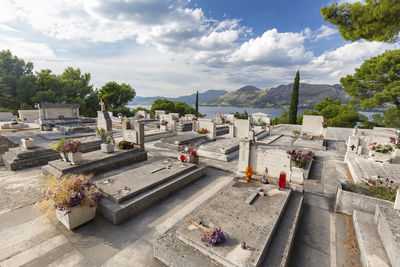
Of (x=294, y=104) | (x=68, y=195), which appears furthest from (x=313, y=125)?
(x=68, y=195)

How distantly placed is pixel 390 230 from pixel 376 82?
79.2 ft

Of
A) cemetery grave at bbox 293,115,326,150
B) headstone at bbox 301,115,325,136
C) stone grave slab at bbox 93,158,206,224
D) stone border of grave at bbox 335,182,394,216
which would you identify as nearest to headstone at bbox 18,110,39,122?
stone grave slab at bbox 93,158,206,224

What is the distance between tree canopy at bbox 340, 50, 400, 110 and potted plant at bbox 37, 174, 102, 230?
86.4ft

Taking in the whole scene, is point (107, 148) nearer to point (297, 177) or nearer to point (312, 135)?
point (297, 177)

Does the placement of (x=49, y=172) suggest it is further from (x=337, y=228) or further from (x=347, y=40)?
(x=347, y=40)

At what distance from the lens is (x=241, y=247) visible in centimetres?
338

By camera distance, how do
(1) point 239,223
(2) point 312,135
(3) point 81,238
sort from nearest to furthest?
(1) point 239,223, (3) point 81,238, (2) point 312,135

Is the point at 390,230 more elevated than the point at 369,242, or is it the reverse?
the point at 390,230

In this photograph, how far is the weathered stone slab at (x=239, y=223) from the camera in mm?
3229

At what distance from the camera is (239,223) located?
13.6 feet

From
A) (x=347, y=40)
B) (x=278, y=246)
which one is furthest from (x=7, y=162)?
(x=347, y=40)

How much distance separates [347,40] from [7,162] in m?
17.6

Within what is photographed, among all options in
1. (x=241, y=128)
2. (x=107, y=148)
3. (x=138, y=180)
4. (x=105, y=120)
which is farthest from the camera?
(x=241, y=128)

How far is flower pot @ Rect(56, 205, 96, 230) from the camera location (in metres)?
4.46
